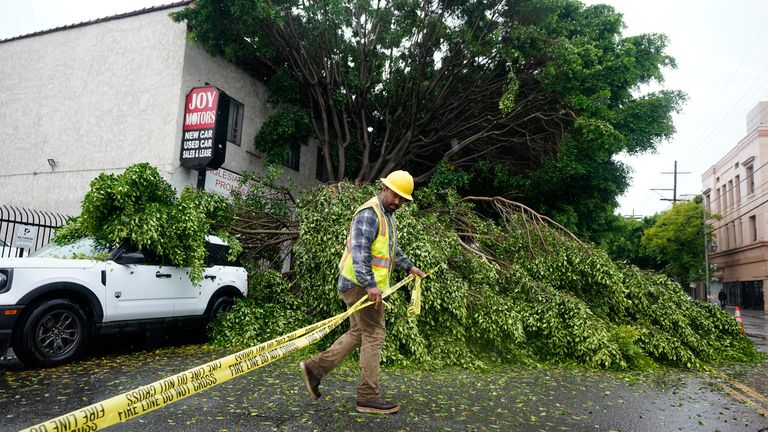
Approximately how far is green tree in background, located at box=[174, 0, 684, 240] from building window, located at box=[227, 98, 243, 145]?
0.78 meters

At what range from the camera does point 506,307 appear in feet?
25.0

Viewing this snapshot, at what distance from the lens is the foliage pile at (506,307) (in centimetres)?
727

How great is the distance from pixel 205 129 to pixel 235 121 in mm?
2664

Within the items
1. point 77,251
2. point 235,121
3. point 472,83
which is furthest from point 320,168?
point 77,251

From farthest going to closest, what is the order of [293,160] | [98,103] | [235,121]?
[293,160] < [235,121] < [98,103]

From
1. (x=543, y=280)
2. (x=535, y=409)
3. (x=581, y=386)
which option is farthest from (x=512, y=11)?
(x=535, y=409)

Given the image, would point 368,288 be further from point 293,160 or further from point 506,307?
point 293,160

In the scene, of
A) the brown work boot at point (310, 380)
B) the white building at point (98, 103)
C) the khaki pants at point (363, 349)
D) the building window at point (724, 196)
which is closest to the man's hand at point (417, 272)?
the khaki pants at point (363, 349)

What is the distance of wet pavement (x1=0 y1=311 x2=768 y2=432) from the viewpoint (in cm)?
424

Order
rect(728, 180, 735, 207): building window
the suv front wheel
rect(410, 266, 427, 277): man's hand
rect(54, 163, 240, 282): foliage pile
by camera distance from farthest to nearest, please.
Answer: rect(728, 180, 735, 207): building window, rect(54, 163, 240, 282): foliage pile, the suv front wheel, rect(410, 266, 427, 277): man's hand

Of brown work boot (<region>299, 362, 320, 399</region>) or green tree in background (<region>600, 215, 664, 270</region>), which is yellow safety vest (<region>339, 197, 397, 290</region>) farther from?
green tree in background (<region>600, 215, 664, 270</region>)

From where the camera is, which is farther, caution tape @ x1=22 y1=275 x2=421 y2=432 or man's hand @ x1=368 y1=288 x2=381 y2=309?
man's hand @ x1=368 y1=288 x2=381 y2=309

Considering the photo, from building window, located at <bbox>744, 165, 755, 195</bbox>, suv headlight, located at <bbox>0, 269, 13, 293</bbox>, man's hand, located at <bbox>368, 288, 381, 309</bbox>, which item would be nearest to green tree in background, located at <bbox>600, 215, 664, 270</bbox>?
building window, located at <bbox>744, 165, 755, 195</bbox>

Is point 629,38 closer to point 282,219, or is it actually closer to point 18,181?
point 282,219
